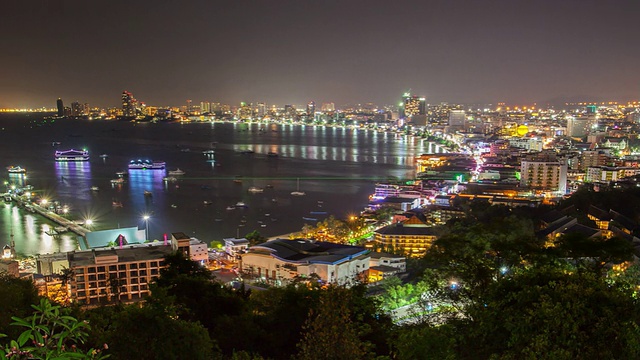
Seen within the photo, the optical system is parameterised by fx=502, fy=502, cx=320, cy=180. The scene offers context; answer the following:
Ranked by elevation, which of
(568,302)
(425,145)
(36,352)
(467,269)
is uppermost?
(36,352)

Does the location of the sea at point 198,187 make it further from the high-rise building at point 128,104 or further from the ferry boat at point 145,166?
the high-rise building at point 128,104

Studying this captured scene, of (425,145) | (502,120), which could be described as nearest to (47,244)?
(425,145)

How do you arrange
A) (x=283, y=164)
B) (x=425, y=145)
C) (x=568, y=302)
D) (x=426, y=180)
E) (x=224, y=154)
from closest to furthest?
(x=568, y=302) → (x=426, y=180) → (x=283, y=164) → (x=224, y=154) → (x=425, y=145)

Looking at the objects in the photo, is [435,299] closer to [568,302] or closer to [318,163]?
[568,302]

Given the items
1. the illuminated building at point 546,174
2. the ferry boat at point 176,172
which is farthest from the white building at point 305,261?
the ferry boat at point 176,172

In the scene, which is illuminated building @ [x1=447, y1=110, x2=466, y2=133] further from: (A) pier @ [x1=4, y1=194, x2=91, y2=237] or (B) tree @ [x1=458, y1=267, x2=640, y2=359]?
(B) tree @ [x1=458, y1=267, x2=640, y2=359]

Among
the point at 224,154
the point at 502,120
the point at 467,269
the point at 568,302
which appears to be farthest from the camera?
the point at 502,120
